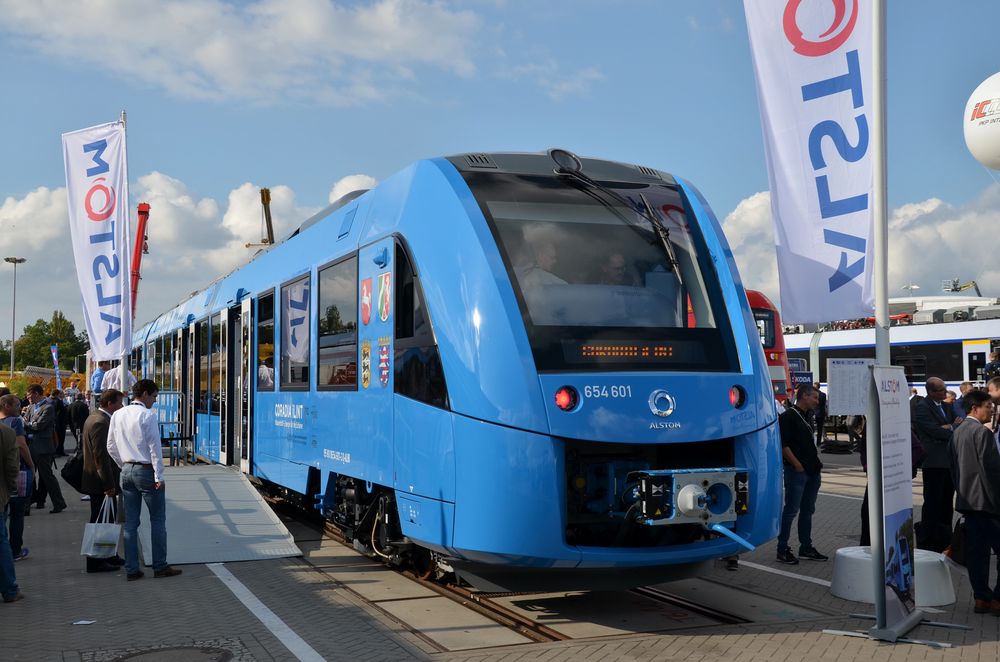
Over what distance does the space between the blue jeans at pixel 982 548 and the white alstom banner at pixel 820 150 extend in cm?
184

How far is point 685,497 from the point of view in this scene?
20.8 feet

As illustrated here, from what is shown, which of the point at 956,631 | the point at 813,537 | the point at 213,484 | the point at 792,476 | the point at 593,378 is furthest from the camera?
the point at 213,484

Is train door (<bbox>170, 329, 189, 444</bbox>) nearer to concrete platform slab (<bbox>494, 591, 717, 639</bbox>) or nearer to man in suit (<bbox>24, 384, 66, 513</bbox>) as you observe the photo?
man in suit (<bbox>24, 384, 66, 513</bbox>)

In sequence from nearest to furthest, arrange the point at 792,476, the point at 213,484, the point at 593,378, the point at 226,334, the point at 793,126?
1. the point at 593,378
2. the point at 793,126
3. the point at 792,476
4. the point at 213,484
5. the point at 226,334

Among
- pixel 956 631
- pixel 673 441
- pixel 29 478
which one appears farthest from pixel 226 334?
pixel 956 631

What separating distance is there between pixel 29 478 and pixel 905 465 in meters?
8.43

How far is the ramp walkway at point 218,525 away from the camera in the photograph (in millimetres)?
9930

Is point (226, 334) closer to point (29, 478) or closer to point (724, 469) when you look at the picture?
point (29, 478)

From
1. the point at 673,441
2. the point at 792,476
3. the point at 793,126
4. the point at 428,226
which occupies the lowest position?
the point at 792,476

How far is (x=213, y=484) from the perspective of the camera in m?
12.3

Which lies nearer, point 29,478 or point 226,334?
point 29,478

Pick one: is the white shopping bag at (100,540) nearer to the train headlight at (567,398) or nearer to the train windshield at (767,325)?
the train headlight at (567,398)

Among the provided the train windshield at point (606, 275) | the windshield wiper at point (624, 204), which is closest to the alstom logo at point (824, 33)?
the train windshield at point (606, 275)

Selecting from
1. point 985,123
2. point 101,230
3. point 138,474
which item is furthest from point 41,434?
point 985,123
